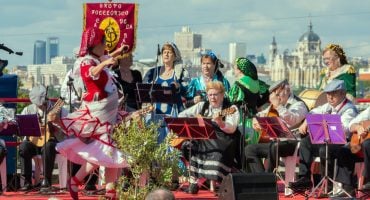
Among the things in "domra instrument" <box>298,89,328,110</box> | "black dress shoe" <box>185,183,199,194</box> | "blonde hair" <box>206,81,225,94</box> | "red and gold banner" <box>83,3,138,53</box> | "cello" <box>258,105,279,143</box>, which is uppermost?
"red and gold banner" <box>83,3,138,53</box>

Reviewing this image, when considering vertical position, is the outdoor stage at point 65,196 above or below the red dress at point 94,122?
below

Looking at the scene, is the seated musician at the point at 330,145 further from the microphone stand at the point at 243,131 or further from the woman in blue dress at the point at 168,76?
the woman in blue dress at the point at 168,76

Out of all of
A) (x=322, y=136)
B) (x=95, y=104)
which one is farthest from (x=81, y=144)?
(x=322, y=136)

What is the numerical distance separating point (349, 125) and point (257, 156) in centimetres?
131

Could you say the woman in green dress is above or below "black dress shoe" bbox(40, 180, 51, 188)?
above

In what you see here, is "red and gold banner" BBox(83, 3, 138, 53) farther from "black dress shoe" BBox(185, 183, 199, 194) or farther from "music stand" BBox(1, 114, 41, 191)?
"black dress shoe" BBox(185, 183, 199, 194)

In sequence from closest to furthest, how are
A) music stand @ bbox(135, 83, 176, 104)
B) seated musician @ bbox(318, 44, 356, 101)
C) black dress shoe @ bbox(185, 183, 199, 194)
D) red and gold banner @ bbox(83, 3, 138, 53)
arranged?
music stand @ bbox(135, 83, 176, 104) < black dress shoe @ bbox(185, 183, 199, 194) < seated musician @ bbox(318, 44, 356, 101) < red and gold banner @ bbox(83, 3, 138, 53)

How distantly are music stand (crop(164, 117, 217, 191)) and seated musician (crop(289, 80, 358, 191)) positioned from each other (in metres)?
1.10

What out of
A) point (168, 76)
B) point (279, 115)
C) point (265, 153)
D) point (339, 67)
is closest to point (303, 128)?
point (279, 115)

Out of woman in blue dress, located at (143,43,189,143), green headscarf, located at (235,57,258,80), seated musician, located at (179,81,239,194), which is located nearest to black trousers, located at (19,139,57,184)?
woman in blue dress, located at (143,43,189,143)

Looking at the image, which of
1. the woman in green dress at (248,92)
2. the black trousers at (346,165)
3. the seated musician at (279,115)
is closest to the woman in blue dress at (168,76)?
the woman in green dress at (248,92)

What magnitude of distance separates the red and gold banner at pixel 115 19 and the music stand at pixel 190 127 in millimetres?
2636

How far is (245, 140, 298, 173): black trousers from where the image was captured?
1192 cm

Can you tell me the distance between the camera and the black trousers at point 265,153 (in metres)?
11.9
